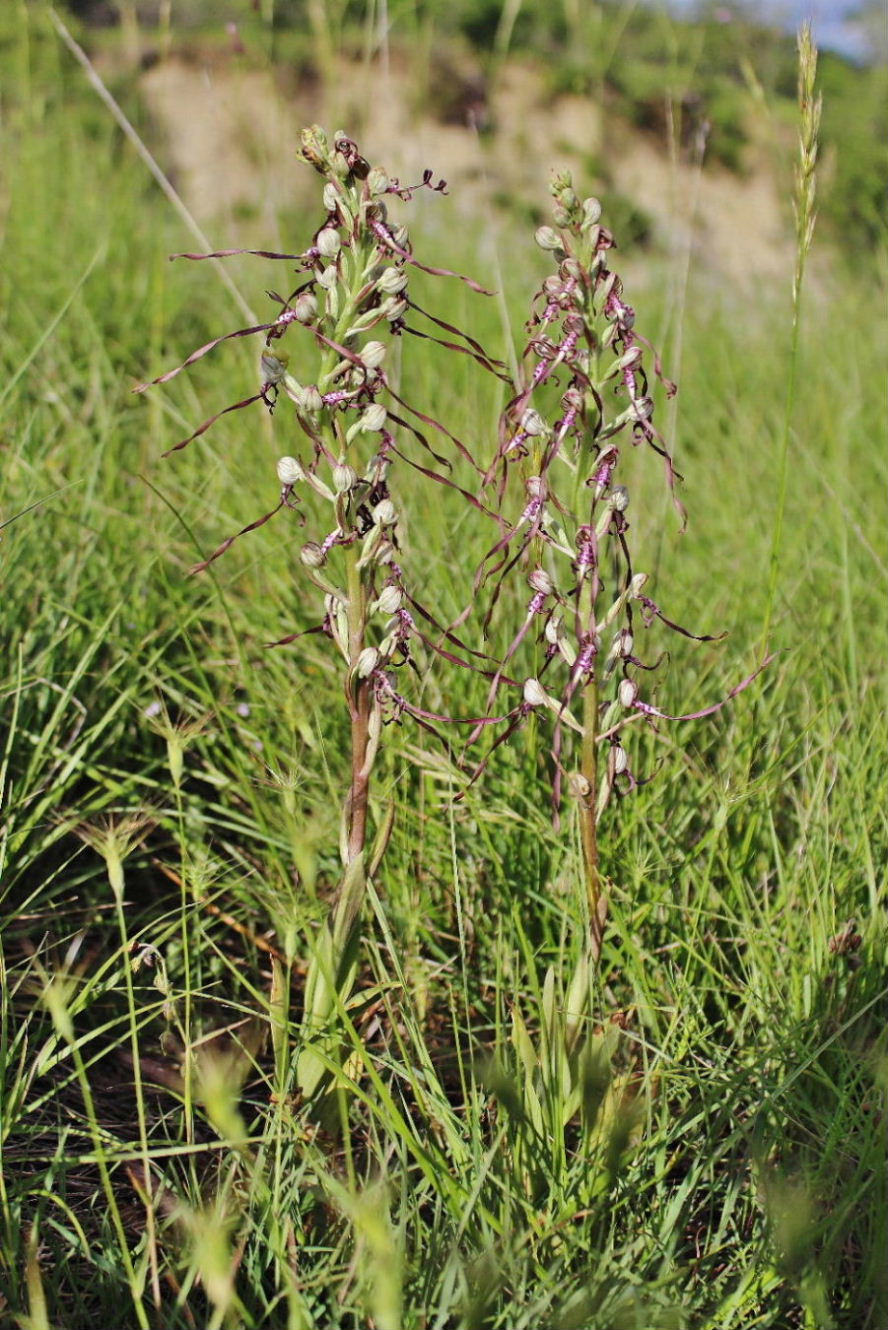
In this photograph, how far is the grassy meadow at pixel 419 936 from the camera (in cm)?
113

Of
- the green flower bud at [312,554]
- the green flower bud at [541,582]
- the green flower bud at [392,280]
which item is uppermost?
the green flower bud at [392,280]

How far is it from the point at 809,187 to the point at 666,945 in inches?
41.3

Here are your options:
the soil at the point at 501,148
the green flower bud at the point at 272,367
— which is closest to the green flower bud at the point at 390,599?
the green flower bud at the point at 272,367

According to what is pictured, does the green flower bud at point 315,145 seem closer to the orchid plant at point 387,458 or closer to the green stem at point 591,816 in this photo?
the orchid plant at point 387,458

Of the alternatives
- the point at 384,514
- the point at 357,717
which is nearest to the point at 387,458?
the point at 384,514

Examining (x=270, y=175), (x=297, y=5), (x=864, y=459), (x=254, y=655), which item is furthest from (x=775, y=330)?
(x=297, y=5)

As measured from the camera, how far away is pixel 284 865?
180 centimetres

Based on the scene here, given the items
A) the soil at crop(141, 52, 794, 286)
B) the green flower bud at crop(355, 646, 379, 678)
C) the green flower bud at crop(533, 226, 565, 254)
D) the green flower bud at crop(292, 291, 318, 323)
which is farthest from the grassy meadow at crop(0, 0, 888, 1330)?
the soil at crop(141, 52, 794, 286)

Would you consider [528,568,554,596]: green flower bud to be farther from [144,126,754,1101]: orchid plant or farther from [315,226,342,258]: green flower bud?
[315,226,342,258]: green flower bud

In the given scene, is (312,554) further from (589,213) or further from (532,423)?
(589,213)

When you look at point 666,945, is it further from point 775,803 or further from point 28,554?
point 28,554

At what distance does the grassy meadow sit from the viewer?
1126 millimetres

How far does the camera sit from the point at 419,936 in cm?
168

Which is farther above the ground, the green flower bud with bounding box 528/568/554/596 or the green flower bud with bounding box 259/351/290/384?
the green flower bud with bounding box 259/351/290/384
